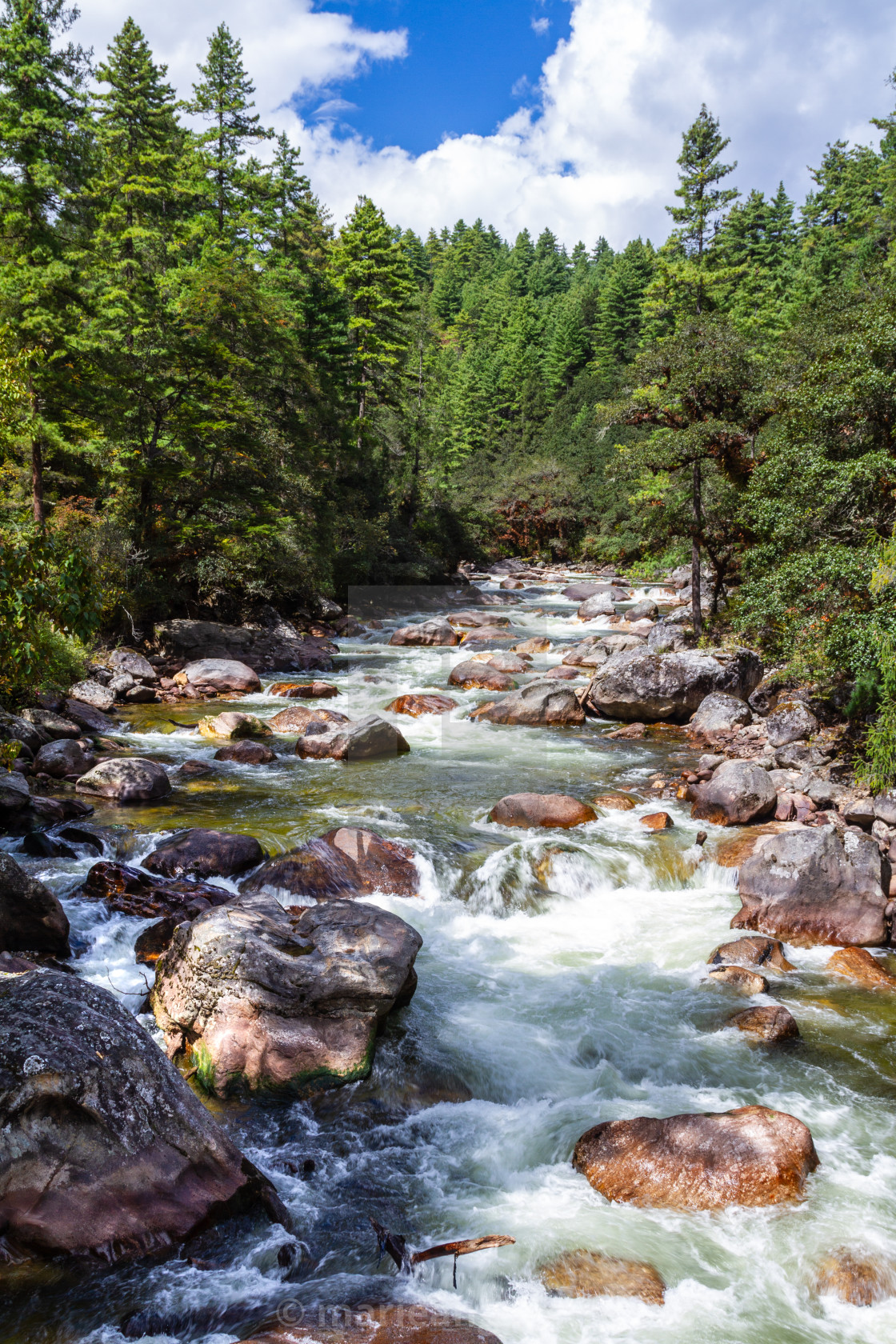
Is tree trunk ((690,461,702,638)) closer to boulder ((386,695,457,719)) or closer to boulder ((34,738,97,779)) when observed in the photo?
boulder ((386,695,457,719))

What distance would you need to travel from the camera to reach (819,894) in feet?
28.3

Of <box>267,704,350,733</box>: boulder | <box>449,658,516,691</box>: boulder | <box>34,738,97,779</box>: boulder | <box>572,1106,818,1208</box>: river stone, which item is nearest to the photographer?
<box>572,1106,818,1208</box>: river stone

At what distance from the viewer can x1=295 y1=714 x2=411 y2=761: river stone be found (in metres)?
14.3

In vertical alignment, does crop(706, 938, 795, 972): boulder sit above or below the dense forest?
below

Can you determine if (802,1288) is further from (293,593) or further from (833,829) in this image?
(293,593)

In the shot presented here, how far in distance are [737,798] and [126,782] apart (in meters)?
9.01

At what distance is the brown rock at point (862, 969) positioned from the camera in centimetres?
771

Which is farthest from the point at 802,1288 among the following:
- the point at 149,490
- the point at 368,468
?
the point at 368,468

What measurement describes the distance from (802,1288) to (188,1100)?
381 cm

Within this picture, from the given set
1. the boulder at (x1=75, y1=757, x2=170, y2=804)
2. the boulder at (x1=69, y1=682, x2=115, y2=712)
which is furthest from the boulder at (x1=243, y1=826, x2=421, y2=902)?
the boulder at (x1=69, y1=682, x2=115, y2=712)

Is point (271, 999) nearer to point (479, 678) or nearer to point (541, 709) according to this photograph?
point (541, 709)

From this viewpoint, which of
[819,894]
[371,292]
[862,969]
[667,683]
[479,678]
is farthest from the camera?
[371,292]

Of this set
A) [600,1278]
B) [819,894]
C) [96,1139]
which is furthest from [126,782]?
[819,894]

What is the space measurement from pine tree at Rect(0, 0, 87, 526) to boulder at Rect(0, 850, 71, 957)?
12.3 meters
